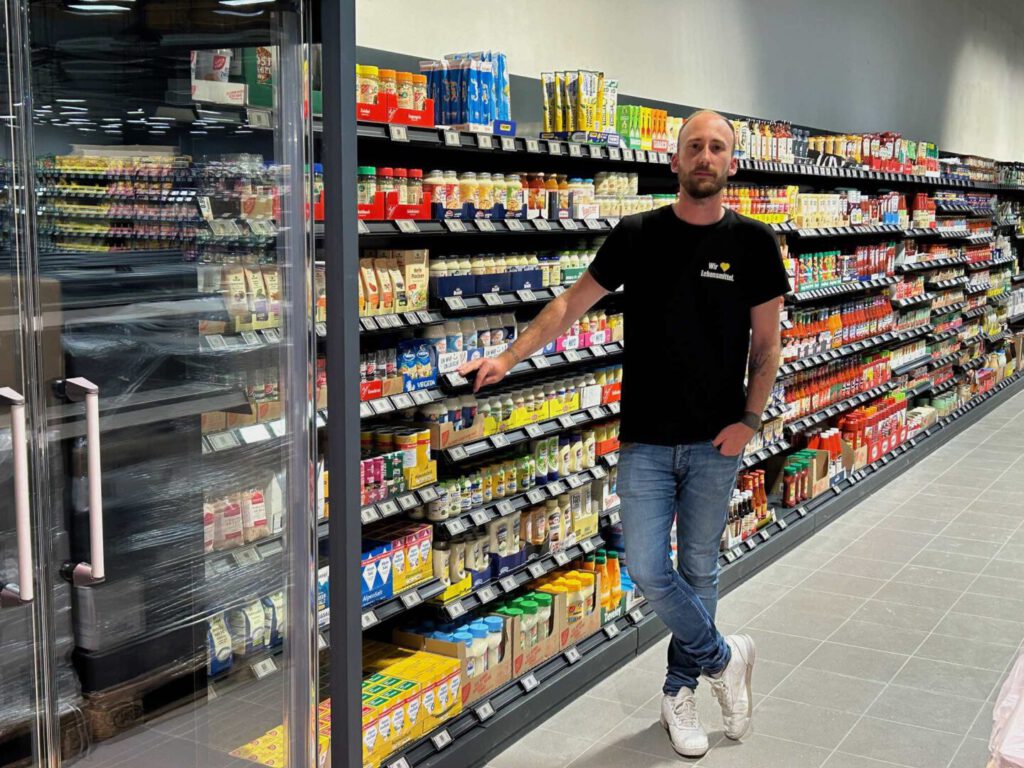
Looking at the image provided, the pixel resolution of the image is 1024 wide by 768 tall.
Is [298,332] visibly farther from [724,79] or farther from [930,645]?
[724,79]

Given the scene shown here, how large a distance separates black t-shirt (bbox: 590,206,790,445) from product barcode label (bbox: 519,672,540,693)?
1165 millimetres

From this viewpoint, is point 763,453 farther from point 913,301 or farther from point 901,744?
point 913,301

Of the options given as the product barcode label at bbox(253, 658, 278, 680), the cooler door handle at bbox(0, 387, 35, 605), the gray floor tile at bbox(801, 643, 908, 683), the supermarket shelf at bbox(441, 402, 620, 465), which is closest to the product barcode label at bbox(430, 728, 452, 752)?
the supermarket shelf at bbox(441, 402, 620, 465)

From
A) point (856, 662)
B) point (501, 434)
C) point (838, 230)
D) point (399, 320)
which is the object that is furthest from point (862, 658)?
point (838, 230)

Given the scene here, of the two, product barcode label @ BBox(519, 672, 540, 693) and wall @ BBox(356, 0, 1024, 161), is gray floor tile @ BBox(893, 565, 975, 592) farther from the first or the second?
wall @ BBox(356, 0, 1024, 161)

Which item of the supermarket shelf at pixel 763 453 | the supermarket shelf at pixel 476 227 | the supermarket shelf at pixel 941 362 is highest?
the supermarket shelf at pixel 476 227

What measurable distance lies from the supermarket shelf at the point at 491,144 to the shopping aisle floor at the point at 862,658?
218cm

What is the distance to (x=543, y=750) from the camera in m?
4.14

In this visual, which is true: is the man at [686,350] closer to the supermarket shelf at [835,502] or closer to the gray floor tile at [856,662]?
the gray floor tile at [856,662]

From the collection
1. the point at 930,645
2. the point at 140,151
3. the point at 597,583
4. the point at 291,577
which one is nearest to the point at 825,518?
the point at 930,645

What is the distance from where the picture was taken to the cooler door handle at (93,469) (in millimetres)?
1982

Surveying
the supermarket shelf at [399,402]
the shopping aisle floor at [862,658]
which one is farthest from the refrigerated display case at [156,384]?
the shopping aisle floor at [862,658]

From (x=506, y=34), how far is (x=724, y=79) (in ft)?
9.03

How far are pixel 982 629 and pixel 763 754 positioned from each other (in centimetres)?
192
